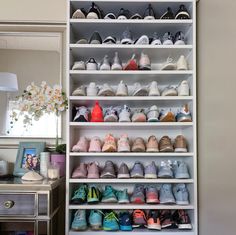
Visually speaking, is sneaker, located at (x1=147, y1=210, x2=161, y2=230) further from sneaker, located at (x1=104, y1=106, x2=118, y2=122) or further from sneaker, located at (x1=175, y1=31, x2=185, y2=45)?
sneaker, located at (x1=175, y1=31, x2=185, y2=45)

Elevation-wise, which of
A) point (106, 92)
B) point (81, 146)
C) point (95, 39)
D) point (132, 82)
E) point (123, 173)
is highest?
point (95, 39)

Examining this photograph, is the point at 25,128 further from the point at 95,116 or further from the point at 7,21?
the point at 7,21

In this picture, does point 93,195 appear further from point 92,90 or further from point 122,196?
point 92,90

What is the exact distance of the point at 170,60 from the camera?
7.00 ft

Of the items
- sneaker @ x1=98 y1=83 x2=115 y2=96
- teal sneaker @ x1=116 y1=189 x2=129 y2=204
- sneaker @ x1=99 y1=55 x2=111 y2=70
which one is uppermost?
sneaker @ x1=99 y1=55 x2=111 y2=70

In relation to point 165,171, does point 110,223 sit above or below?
below

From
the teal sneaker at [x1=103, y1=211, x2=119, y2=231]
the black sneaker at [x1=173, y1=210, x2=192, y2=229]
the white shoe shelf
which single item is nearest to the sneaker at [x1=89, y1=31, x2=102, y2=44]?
the white shoe shelf

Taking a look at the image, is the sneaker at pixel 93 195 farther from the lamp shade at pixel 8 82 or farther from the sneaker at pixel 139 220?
the lamp shade at pixel 8 82

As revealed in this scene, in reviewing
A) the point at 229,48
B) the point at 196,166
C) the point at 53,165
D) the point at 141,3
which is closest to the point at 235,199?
the point at 196,166

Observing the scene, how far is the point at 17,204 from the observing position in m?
1.78

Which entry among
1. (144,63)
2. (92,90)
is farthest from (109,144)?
(144,63)

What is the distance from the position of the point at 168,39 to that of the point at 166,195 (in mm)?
1127

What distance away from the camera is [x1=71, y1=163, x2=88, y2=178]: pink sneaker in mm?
2070

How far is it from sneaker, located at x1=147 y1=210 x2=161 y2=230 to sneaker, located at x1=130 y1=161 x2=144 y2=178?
279 mm
